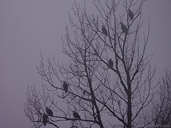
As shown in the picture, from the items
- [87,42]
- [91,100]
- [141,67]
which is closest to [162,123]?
[141,67]

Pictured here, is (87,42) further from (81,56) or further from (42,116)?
(42,116)

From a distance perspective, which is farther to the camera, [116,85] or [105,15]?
[116,85]

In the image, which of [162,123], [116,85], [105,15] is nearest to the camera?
[162,123]

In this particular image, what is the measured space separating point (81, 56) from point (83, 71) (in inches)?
16.8

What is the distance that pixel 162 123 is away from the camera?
513cm

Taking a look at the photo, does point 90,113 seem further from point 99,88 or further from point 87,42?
point 87,42

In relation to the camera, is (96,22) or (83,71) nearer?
(96,22)

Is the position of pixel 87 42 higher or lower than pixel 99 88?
A: higher

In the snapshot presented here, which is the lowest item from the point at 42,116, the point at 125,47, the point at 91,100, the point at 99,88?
the point at 42,116

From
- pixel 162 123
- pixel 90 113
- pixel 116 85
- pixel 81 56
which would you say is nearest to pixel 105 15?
pixel 81 56

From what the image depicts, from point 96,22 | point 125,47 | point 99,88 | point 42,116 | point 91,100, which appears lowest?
point 42,116

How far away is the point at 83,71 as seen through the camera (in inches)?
240

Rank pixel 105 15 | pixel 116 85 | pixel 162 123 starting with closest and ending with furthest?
Answer: 1. pixel 162 123
2. pixel 105 15
3. pixel 116 85

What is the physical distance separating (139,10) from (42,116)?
3.68 metres
